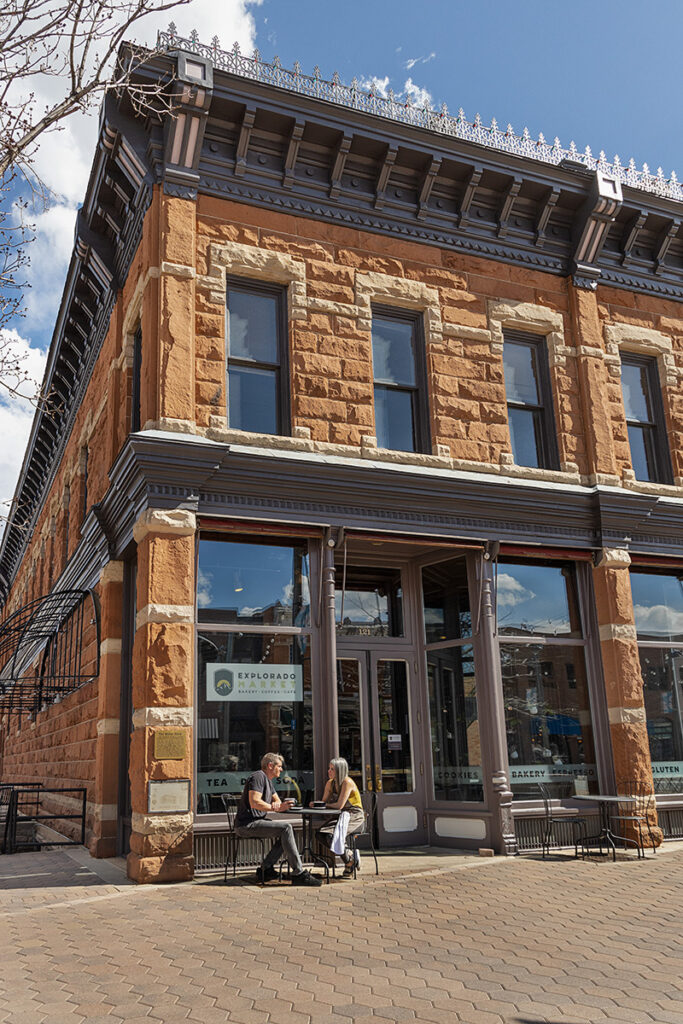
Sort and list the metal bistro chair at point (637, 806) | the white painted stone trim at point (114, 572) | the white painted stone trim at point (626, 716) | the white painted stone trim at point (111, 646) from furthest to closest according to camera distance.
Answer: the white painted stone trim at point (114, 572) < the white painted stone trim at point (626, 716) < the white painted stone trim at point (111, 646) < the metal bistro chair at point (637, 806)

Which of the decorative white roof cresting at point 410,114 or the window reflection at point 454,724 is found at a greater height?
the decorative white roof cresting at point 410,114

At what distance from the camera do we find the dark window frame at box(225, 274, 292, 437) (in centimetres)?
1181

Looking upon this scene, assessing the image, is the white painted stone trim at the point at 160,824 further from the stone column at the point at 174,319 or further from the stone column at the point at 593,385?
the stone column at the point at 593,385

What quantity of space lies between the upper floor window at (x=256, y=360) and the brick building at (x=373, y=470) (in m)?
0.04

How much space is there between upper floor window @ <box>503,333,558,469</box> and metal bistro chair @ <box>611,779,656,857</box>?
4.72m

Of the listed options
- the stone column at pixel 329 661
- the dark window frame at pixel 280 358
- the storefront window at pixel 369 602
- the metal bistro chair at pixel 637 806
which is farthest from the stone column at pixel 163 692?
the metal bistro chair at pixel 637 806

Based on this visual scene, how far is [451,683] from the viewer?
12422 millimetres

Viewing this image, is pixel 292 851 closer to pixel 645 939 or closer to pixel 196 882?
pixel 196 882

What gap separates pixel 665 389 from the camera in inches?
586

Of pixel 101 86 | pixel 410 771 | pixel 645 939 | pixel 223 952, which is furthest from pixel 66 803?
pixel 101 86

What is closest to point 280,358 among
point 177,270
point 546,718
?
point 177,270

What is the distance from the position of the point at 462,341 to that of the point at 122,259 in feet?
17.8

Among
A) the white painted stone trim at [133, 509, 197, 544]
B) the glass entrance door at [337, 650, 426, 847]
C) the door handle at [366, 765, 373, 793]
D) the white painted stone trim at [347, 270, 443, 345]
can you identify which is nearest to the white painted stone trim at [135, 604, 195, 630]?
the white painted stone trim at [133, 509, 197, 544]

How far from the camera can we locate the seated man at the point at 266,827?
30.5 ft
